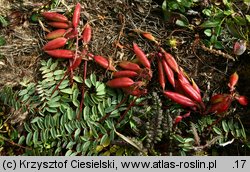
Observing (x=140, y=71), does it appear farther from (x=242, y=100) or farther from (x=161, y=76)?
(x=242, y=100)

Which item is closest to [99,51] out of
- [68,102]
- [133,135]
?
[68,102]

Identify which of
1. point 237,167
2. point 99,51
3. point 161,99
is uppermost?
point 99,51

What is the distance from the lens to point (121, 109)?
3309 mm

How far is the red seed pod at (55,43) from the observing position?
3.39m

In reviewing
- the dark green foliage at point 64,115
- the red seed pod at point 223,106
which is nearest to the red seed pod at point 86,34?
the dark green foliage at point 64,115

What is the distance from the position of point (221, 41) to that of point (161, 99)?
566 mm

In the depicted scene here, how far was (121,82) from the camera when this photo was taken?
10.8ft

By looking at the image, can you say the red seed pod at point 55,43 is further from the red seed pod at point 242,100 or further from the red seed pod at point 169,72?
the red seed pod at point 242,100

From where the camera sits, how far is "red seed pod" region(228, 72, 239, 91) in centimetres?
329

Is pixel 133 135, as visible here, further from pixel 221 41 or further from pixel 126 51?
pixel 221 41

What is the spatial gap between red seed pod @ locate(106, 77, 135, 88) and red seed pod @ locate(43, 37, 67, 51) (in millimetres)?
415

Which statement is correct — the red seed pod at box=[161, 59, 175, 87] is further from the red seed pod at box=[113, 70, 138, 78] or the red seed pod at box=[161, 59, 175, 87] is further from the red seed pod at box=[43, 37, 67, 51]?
the red seed pod at box=[43, 37, 67, 51]

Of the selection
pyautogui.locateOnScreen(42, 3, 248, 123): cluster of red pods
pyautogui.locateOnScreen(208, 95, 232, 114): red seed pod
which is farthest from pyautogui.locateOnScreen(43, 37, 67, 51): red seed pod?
pyautogui.locateOnScreen(208, 95, 232, 114): red seed pod

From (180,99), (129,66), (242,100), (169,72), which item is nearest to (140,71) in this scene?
(129,66)
